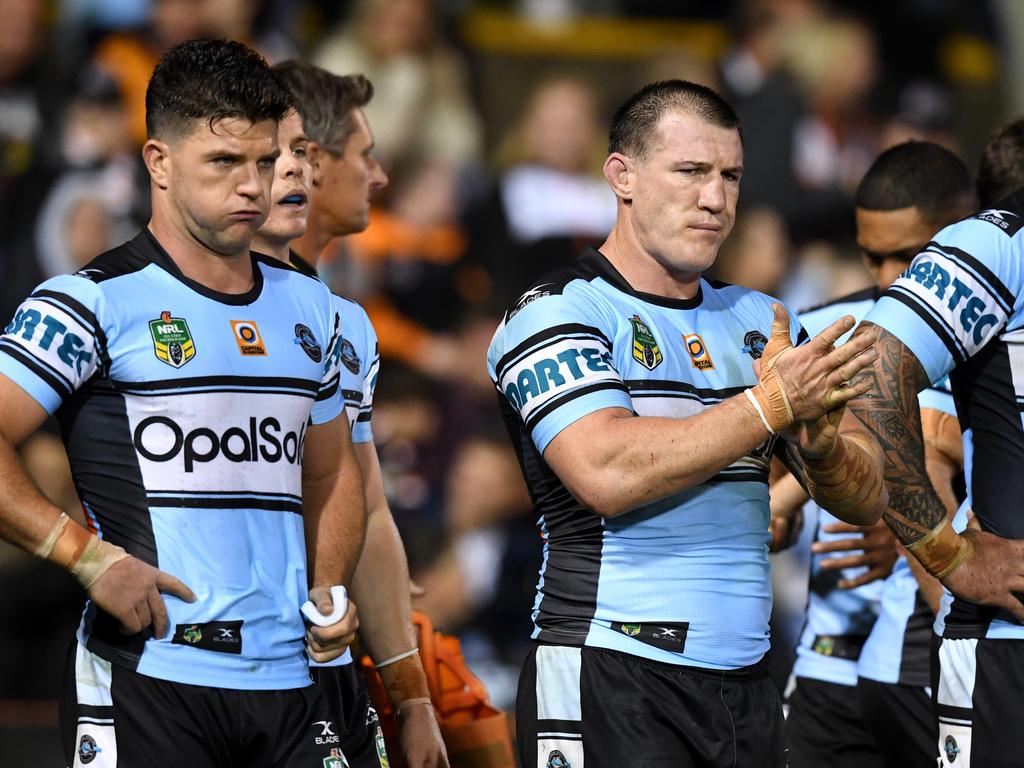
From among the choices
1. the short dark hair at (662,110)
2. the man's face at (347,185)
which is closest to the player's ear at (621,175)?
the short dark hair at (662,110)

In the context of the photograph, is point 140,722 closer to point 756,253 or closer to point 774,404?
point 774,404

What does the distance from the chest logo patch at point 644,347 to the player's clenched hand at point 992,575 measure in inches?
32.5

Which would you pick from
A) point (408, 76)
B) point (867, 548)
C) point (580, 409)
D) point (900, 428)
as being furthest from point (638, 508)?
point (408, 76)

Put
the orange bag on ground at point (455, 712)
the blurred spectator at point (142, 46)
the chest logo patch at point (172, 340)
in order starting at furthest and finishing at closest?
the blurred spectator at point (142, 46) < the orange bag on ground at point (455, 712) < the chest logo patch at point (172, 340)

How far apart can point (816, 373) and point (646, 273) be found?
618 millimetres

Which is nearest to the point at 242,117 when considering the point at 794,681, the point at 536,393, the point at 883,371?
the point at 536,393

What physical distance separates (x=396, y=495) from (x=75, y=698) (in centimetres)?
524

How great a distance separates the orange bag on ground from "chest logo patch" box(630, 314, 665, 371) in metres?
1.33

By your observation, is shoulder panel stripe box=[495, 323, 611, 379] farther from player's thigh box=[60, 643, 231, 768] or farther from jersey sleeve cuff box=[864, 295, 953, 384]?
player's thigh box=[60, 643, 231, 768]

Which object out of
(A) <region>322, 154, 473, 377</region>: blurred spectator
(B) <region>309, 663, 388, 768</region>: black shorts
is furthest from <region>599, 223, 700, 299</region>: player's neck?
(A) <region>322, 154, 473, 377</region>: blurred spectator

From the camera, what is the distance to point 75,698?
3.09m

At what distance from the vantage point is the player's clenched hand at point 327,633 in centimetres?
324

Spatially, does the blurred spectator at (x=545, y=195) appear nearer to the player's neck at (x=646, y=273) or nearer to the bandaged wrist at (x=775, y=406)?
the player's neck at (x=646, y=273)

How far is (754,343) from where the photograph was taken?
353 centimetres
